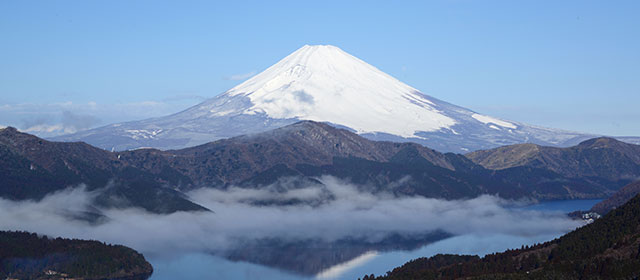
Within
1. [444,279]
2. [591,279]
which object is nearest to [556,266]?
[591,279]

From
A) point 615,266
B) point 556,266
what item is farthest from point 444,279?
point 615,266

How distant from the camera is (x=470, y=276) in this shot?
194 metres

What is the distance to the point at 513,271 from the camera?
19562 centimetres

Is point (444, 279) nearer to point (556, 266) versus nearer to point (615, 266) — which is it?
point (556, 266)

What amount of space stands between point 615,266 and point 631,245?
1073 centimetres

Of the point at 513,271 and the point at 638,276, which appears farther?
the point at 513,271

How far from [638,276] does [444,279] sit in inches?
1746

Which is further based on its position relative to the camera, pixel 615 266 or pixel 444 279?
pixel 444 279

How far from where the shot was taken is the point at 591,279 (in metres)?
174

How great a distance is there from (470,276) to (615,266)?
3164 cm

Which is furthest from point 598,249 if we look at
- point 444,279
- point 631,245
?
point 444,279

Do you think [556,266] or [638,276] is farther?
[556,266]

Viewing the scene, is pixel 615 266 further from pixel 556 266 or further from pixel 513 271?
pixel 513 271

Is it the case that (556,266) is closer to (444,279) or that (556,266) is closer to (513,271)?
(513,271)
